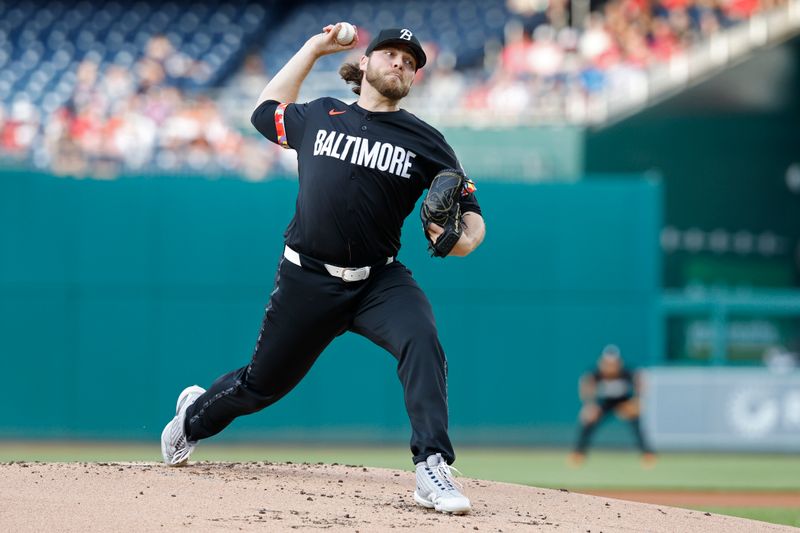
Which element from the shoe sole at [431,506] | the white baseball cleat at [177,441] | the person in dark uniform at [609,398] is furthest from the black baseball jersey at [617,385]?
the shoe sole at [431,506]

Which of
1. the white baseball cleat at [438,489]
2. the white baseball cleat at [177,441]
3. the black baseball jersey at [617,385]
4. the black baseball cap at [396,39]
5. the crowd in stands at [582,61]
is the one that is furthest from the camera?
the crowd in stands at [582,61]

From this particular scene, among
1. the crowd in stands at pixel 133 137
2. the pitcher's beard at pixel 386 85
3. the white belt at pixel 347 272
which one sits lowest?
the white belt at pixel 347 272

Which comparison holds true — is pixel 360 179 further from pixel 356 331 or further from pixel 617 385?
pixel 617 385

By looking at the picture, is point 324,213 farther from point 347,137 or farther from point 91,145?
point 91,145

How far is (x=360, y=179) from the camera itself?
201 inches

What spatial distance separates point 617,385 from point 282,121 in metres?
9.03

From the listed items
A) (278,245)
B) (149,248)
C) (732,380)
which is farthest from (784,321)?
(149,248)

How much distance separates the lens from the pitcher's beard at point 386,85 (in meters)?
5.13

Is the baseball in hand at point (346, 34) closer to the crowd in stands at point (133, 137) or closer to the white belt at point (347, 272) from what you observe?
the white belt at point (347, 272)

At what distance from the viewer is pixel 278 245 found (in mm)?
14398

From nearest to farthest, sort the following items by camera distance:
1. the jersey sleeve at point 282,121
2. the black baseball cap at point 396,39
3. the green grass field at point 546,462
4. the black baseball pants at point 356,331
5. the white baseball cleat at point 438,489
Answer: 1. the white baseball cleat at point 438,489
2. the black baseball pants at point 356,331
3. the black baseball cap at point 396,39
4. the jersey sleeve at point 282,121
5. the green grass field at point 546,462

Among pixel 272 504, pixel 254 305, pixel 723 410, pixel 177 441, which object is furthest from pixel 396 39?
pixel 723 410

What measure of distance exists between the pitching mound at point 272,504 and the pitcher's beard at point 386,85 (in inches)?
66.8

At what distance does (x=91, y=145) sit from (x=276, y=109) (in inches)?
379
